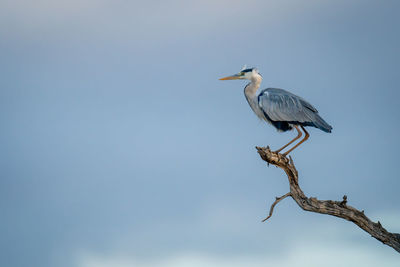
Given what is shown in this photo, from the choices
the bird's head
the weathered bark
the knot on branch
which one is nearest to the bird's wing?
the bird's head

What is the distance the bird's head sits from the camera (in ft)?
55.3

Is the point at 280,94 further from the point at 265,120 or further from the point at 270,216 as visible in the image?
the point at 270,216

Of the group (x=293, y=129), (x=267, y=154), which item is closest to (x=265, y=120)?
(x=293, y=129)

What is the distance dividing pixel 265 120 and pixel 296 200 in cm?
410

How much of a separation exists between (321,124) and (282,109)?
1.27 metres

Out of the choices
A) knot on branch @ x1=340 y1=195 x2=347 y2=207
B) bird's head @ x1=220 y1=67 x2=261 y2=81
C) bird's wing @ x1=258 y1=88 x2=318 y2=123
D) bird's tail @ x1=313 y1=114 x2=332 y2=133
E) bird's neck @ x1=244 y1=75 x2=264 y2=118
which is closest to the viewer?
knot on branch @ x1=340 y1=195 x2=347 y2=207

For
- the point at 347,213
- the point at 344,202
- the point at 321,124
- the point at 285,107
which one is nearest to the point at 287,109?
the point at 285,107

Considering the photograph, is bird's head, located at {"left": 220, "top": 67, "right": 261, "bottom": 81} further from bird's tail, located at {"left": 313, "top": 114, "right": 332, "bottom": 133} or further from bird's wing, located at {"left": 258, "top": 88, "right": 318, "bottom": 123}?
bird's tail, located at {"left": 313, "top": 114, "right": 332, "bottom": 133}

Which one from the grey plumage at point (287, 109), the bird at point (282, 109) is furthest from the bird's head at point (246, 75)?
the grey plumage at point (287, 109)

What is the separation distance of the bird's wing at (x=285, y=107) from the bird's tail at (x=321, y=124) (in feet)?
0.43

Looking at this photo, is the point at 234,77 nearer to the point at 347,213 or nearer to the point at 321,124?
the point at 321,124

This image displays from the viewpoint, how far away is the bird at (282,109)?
1527cm

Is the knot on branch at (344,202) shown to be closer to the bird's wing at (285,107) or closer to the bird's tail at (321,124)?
the bird's tail at (321,124)

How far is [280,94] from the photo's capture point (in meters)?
15.9
